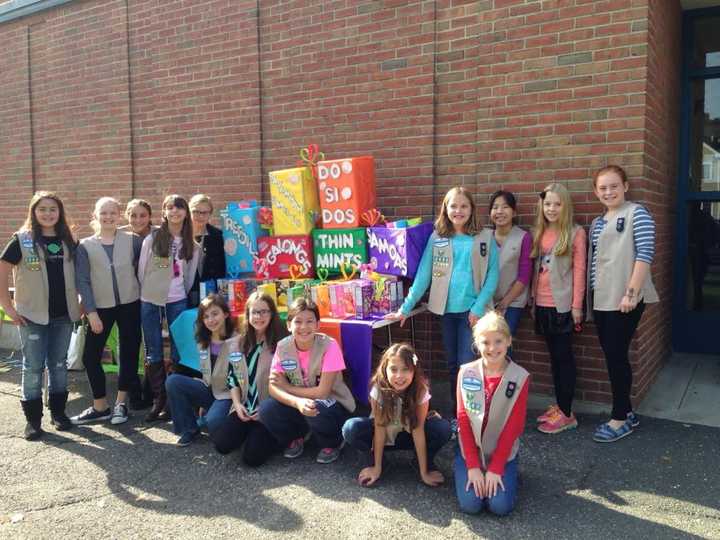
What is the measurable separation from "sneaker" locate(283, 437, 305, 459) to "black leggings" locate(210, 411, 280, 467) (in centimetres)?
8

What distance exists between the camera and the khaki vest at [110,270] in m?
4.80

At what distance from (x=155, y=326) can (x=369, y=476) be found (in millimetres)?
2351

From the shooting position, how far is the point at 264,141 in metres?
6.23

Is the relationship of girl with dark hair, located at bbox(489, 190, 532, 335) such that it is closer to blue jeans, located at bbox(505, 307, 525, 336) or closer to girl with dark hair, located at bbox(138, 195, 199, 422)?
blue jeans, located at bbox(505, 307, 525, 336)

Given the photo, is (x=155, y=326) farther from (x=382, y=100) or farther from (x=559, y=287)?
(x=559, y=287)

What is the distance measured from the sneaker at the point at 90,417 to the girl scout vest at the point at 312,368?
1967 mm

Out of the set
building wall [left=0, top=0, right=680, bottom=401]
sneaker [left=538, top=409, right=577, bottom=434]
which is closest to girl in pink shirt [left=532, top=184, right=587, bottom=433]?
sneaker [left=538, top=409, right=577, bottom=434]

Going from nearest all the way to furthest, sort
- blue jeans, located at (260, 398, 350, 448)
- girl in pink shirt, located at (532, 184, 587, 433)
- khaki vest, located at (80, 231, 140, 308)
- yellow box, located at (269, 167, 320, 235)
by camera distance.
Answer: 1. blue jeans, located at (260, 398, 350, 448)
2. girl in pink shirt, located at (532, 184, 587, 433)
3. khaki vest, located at (80, 231, 140, 308)
4. yellow box, located at (269, 167, 320, 235)

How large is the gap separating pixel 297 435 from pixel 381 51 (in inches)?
136

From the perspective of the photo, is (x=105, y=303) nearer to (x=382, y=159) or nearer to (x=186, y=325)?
(x=186, y=325)

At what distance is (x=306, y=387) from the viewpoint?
13.3ft

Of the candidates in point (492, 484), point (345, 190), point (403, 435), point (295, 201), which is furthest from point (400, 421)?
point (295, 201)

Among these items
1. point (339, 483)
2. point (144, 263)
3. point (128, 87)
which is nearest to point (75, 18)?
point (128, 87)

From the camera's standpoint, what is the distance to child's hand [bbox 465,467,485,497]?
322cm
